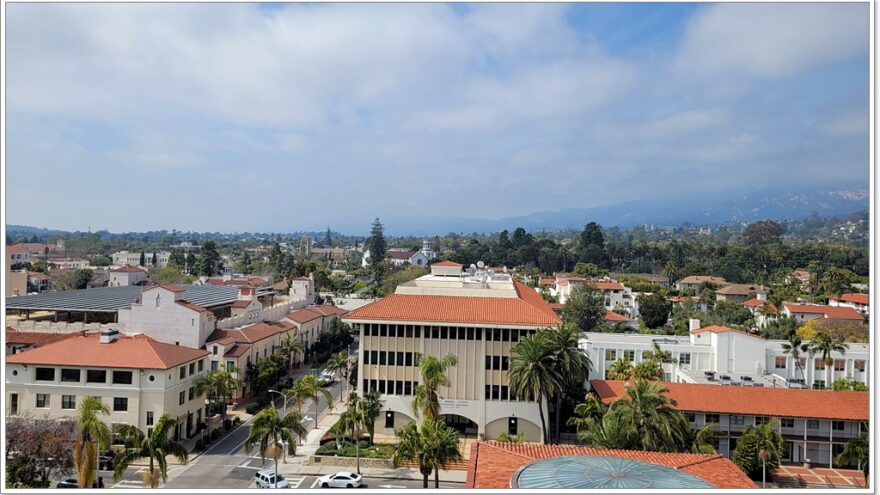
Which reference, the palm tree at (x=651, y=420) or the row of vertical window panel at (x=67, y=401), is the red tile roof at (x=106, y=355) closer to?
the row of vertical window panel at (x=67, y=401)

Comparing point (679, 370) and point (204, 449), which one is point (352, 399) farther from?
point (679, 370)

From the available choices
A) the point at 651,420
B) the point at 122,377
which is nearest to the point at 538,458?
the point at 651,420

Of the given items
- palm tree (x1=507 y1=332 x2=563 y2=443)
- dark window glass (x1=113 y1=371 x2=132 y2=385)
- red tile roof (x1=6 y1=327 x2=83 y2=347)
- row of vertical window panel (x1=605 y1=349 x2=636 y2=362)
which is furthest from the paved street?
row of vertical window panel (x1=605 y1=349 x2=636 y2=362)

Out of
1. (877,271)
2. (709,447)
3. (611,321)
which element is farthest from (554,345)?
(611,321)

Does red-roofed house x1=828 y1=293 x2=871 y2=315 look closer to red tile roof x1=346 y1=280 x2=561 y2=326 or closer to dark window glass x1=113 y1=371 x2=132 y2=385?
red tile roof x1=346 y1=280 x2=561 y2=326

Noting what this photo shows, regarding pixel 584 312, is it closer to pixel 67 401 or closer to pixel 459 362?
pixel 459 362

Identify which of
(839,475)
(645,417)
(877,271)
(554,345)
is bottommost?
(839,475)
